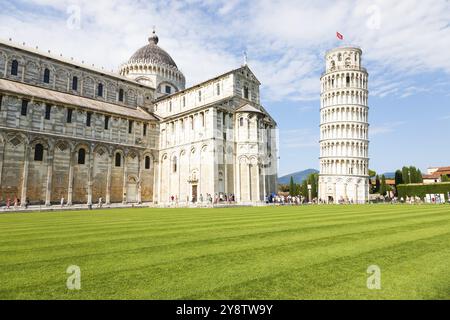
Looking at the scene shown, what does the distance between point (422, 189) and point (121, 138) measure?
52.3 meters

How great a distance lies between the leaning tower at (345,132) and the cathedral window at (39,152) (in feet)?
187

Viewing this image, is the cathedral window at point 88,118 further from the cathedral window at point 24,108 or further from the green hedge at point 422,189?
the green hedge at point 422,189

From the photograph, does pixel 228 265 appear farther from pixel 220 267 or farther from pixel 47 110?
pixel 47 110

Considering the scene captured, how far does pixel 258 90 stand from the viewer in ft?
161

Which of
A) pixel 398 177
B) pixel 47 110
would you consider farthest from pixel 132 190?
pixel 398 177

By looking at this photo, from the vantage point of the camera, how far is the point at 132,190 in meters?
45.8

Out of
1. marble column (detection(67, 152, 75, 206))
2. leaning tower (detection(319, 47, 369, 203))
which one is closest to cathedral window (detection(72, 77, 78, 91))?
marble column (detection(67, 152, 75, 206))

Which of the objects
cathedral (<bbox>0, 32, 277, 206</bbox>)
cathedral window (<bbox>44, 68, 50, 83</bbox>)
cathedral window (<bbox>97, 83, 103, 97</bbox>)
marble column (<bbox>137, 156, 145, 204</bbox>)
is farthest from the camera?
cathedral window (<bbox>97, 83, 103, 97</bbox>)

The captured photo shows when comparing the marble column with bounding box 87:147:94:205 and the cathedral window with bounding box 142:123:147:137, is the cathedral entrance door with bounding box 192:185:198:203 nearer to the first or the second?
the cathedral window with bounding box 142:123:147:137

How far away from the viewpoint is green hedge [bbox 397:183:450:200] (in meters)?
53.9

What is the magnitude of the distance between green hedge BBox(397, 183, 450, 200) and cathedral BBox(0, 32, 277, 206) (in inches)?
1113

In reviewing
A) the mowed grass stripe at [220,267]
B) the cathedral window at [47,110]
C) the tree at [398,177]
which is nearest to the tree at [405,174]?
the tree at [398,177]

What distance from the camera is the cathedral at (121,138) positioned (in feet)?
120

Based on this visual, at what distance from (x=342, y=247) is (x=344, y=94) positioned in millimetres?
73725
